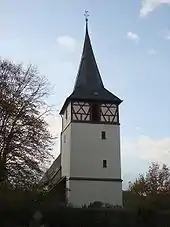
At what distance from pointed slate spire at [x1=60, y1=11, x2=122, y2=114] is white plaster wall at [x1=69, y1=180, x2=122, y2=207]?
827 centimetres

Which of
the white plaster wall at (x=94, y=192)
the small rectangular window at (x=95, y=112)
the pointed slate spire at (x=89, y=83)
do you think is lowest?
the white plaster wall at (x=94, y=192)

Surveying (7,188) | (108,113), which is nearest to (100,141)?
(108,113)

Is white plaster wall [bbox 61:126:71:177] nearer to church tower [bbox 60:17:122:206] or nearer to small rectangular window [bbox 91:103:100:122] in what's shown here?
church tower [bbox 60:17:122:206]

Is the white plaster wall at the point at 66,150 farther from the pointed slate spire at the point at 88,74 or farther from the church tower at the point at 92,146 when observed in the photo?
the pointed slate spire at the point at 88,74

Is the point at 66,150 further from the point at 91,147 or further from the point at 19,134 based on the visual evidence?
the point at 19,134

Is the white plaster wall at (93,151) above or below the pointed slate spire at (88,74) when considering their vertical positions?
below

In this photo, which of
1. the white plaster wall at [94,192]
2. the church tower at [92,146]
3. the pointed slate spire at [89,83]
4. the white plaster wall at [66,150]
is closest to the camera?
the white plaster wall at [94,192]

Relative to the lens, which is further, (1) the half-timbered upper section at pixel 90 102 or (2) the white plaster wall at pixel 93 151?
(1) the half-timbered upper section at pixel 90 102

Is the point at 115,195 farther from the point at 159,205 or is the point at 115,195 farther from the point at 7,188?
the point at 7,188

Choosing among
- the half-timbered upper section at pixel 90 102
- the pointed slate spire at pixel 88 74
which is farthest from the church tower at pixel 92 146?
the pointed slate spire at pixel 88 74

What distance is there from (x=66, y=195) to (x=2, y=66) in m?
16.1

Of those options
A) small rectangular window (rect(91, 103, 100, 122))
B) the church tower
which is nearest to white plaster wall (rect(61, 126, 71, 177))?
the church tower

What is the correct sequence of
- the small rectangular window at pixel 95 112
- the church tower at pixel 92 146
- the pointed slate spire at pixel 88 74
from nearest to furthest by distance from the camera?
1. the church tower at pixel 92 146
2. the small rectangular window at pixel 95 112
3. the pointed slate spire at pixel 88 74

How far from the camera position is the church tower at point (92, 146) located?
1716 inches
